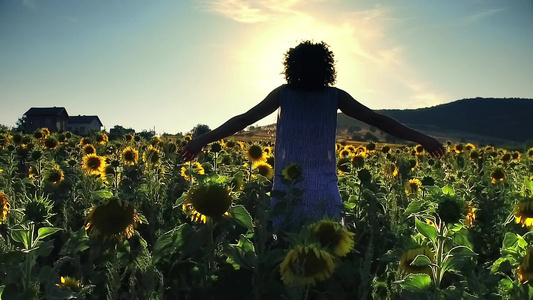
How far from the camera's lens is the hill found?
92.3 metres

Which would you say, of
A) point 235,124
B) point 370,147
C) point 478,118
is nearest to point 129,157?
point 235,124

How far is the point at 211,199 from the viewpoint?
2674 millimetres

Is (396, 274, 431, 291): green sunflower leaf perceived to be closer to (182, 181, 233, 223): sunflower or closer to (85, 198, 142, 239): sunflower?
(182, 181, 233, 223): sunflower

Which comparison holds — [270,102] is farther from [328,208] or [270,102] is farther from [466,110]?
[466,110]

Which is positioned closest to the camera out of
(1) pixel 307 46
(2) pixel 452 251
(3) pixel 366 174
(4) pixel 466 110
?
(2) pixel 452 251

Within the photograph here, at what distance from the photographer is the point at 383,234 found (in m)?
4.62

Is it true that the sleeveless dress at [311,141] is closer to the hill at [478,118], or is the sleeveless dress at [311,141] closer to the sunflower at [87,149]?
the sunflower at [87,149]

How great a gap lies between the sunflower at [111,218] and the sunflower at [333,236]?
88cm

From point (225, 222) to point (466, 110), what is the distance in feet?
355

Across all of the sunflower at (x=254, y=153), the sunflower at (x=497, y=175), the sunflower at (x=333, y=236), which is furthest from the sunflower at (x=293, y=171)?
the sunflower at (x=497, y=175)

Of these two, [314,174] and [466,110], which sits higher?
[466,110]

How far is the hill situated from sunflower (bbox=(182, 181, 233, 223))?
88525mm

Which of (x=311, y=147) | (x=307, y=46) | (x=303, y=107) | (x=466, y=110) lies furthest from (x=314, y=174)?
(x=466, y=110)

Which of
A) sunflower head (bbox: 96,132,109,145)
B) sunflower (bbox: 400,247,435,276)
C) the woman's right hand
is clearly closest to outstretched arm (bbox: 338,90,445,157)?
the woman's right hand
